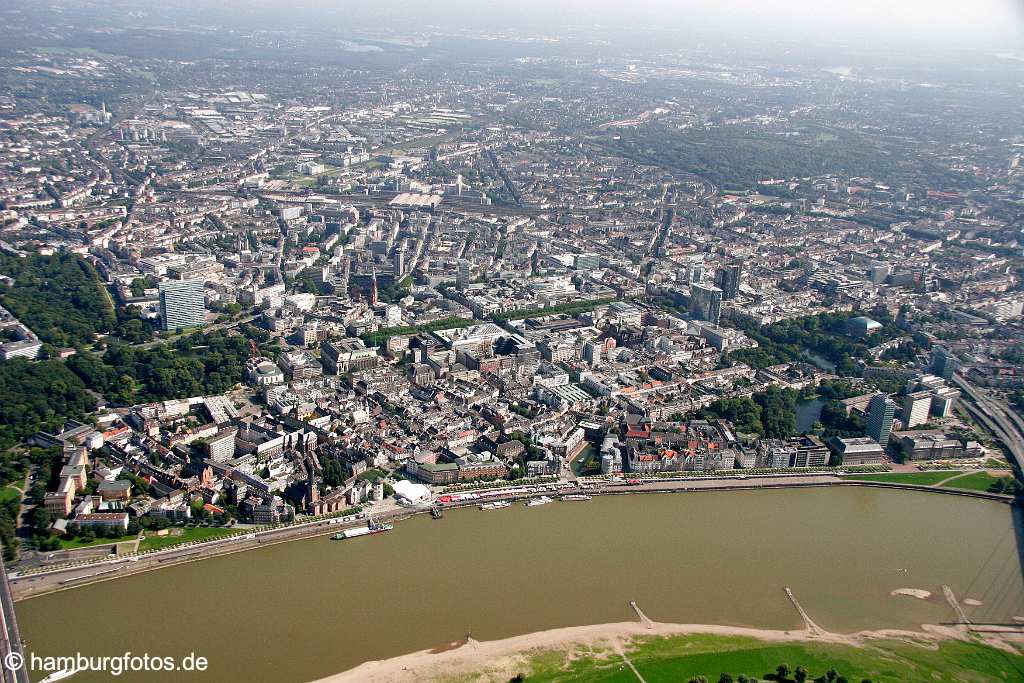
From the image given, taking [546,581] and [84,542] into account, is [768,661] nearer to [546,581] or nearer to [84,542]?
[546,581]

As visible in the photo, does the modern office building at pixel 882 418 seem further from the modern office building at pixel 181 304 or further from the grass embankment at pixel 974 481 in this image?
the modern office building at pixel 181 304

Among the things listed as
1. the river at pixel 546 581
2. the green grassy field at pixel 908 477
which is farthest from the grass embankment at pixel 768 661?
the green grassy field at pixel 908 477

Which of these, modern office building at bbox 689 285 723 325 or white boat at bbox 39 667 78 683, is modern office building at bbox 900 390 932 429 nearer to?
modern office building at bbox 689 285 723 325

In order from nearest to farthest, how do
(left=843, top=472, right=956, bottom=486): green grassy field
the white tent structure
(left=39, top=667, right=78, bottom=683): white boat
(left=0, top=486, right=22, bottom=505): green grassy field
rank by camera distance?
(left=39, top=667, right=78, bottom=683): white boat → (left=0, top=486, right=22, bottom=505): green grassy field → the white tent structure → (left=843, top=472, right=956, bottom=486): green grassy field

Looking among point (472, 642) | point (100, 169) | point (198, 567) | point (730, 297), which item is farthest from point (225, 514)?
point (100, 169)

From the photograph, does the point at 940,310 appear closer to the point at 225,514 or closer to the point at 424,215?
the point at 424,215

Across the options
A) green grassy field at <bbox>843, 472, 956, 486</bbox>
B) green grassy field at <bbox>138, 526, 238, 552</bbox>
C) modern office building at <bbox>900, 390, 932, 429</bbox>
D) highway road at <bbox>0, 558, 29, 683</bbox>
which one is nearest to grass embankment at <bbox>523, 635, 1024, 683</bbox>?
green grassy field at <bbox>843, 472, 956, 486</bbox>
